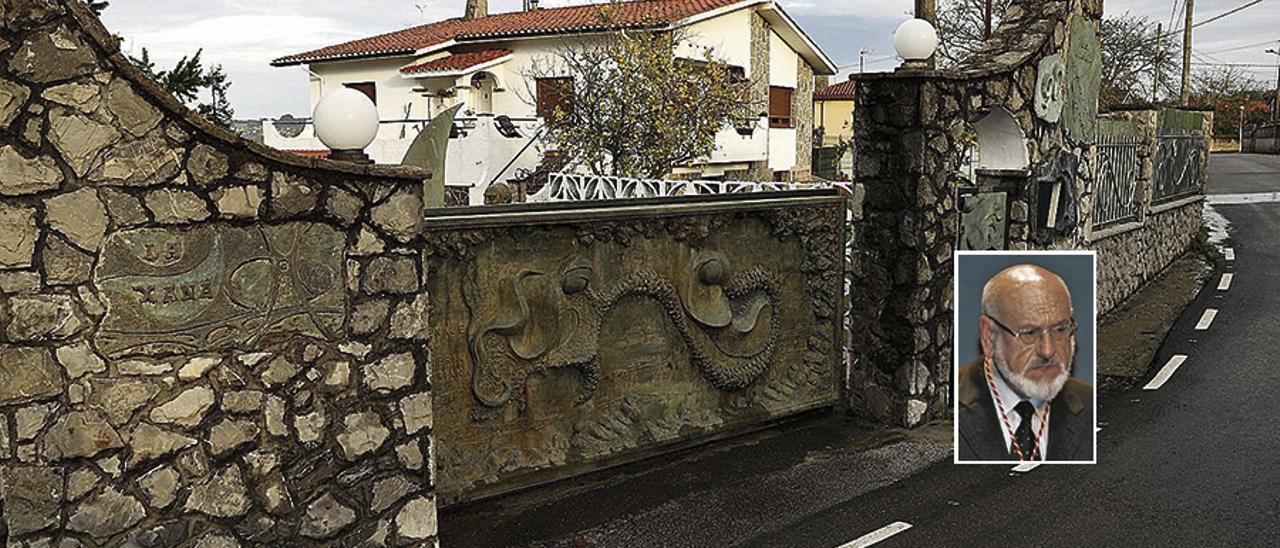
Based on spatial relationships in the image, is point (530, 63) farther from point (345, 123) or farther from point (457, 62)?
point (345, 123)

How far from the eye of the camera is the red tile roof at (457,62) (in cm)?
2784

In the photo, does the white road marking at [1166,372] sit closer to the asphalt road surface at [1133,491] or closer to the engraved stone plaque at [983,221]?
the asphalt road surface at [1133,491]

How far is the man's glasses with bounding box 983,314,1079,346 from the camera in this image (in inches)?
189

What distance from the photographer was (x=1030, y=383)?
4.86 m

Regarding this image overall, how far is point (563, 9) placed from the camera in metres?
31.9

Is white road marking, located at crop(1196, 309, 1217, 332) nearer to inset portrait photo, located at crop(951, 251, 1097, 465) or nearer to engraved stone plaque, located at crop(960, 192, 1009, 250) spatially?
engraved stone plaque, located at crop(960, 192, 1009, 250)

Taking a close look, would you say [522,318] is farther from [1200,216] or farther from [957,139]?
[1200,216]

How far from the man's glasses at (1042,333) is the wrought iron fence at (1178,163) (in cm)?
1269

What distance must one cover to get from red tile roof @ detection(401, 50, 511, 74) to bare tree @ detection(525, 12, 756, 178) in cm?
526

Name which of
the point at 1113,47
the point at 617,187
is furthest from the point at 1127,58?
the point at 617,187

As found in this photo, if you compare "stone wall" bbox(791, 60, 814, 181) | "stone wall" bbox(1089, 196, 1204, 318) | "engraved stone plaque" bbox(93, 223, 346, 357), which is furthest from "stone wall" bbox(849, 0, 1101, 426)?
"stone wall" bbox(791, 60, 814, 181)

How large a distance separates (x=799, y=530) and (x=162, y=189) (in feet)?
13.1

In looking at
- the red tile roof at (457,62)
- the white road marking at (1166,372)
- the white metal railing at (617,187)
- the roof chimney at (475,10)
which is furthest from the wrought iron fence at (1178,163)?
the roof chimney at (475,10)

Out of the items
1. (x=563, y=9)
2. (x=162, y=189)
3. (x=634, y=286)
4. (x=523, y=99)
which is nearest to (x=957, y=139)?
(x=634, y=286)
